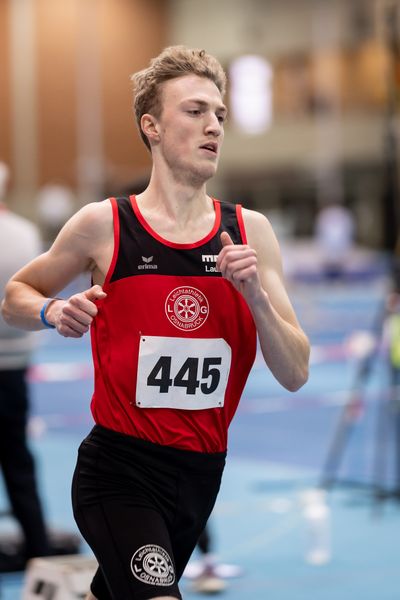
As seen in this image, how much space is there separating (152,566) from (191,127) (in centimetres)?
120

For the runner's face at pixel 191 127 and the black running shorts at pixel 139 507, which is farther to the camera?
the runner's face at pixel 191 127

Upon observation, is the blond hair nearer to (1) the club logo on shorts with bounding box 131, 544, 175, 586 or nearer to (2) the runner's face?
(2) the runner's face

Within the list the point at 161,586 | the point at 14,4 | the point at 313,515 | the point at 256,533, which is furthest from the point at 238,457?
the point at 14,4

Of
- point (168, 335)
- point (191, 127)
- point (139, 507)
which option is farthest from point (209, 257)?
point (139, 507)

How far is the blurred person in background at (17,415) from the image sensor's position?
18.5 ft

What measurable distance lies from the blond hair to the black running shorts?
37.2 inches

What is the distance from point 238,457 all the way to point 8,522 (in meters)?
2.60

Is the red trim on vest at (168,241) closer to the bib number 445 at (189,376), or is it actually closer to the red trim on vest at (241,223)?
the red trim on vest at (241,223)

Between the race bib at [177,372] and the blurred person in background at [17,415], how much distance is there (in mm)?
2641

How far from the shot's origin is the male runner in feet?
10.1

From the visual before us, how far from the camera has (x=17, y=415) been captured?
5703 mm

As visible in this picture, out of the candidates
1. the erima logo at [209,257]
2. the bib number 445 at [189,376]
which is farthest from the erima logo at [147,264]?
the bib number 445 at [189,376]

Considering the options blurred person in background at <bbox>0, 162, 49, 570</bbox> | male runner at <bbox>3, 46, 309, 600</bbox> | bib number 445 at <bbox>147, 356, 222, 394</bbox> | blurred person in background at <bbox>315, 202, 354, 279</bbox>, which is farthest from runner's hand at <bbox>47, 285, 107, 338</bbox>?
blurred person in background at <bbox>315, 202, 354, 279</bbox>

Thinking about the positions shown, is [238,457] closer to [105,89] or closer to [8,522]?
[8,522]
